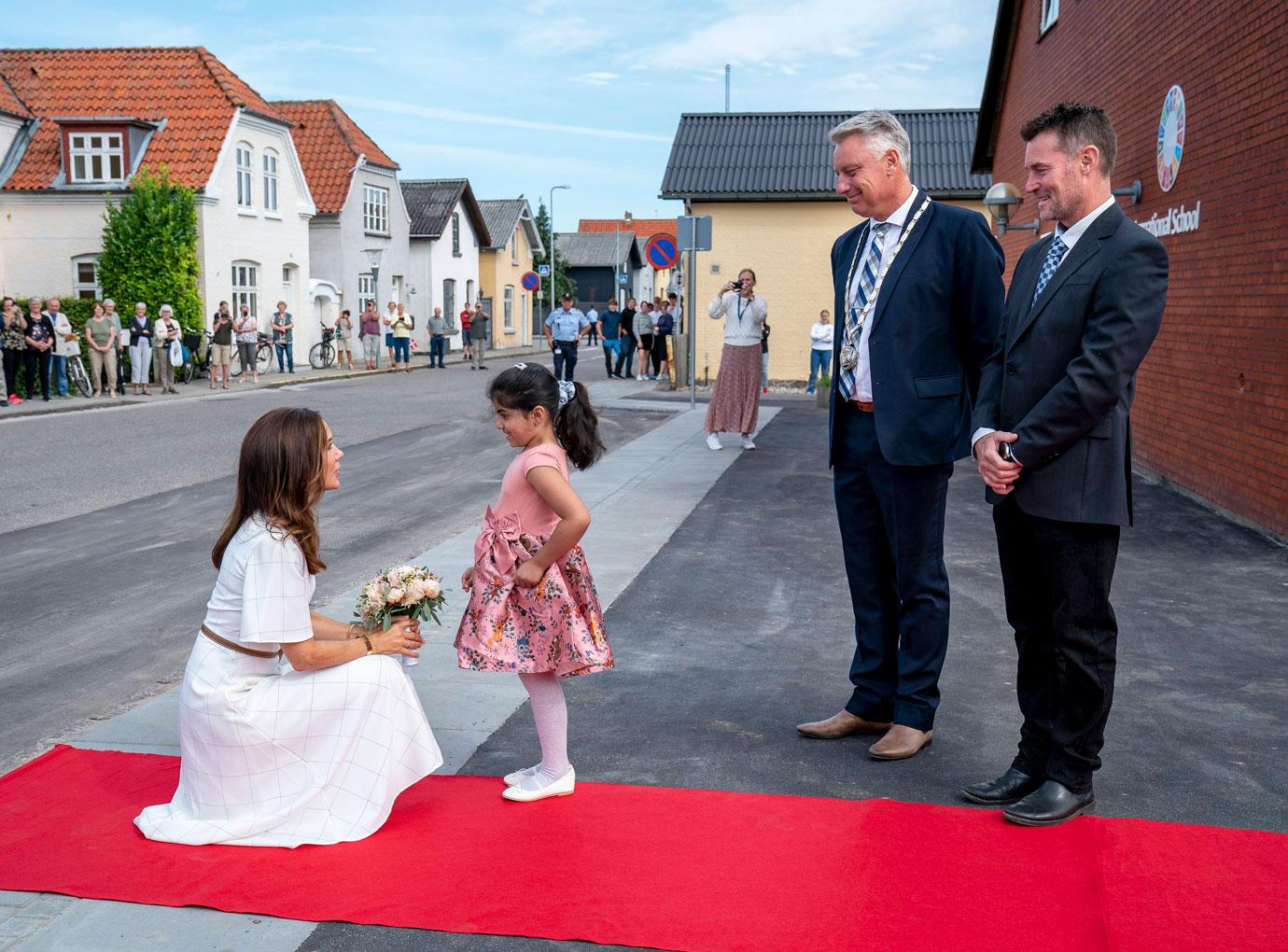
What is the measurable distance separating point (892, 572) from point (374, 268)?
1333 inches

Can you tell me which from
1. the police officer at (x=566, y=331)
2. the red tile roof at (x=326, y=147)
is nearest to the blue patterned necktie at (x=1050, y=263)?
the police officer at (x=566, y=331)

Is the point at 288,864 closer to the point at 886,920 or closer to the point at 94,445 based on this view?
the point at 886,920

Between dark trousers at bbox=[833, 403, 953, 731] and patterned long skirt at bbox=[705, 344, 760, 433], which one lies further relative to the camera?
patterned long skirt at bbox=[705, 344, 760, 433]

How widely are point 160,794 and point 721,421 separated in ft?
33.5

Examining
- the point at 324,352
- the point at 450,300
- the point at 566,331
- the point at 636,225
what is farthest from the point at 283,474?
the point at 636,225

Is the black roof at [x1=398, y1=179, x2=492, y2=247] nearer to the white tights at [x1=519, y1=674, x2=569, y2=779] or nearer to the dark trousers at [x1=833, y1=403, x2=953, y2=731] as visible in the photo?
the dark trousers at [x1=833, y1=403, x2=953, y2=731]

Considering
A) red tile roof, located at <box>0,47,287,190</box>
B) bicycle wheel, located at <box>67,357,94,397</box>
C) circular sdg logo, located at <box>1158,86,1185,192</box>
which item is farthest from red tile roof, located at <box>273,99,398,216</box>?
circular sdg logo, located at <box>1158,86,1185,192</box>

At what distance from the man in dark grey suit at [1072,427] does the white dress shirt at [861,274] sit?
1.90 ft

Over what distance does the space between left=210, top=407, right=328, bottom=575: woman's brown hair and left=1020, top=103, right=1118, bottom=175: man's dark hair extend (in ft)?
7.46

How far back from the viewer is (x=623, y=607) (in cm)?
646

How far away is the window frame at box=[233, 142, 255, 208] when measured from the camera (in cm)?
3183

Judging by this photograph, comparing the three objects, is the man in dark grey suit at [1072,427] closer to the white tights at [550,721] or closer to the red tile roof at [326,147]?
the white tights at [550,721]

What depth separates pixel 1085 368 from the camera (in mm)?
3533

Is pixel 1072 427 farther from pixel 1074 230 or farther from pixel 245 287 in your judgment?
pixel 245 287
